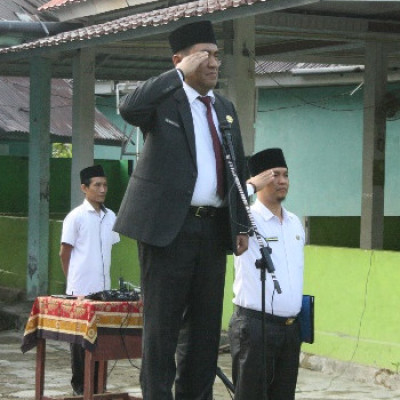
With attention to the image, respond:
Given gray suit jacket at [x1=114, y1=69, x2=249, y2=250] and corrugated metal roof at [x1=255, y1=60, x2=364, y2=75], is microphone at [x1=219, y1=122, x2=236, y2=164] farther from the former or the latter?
corrugated metal roof at [x1=255, y1=60, x2=364, y2=75]

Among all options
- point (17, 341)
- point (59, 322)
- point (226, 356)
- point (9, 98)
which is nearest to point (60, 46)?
point (17, 341)

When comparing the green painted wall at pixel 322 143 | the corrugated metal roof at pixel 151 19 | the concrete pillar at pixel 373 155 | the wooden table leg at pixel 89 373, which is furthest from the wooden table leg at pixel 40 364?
the green painted wall at pixel 322 143

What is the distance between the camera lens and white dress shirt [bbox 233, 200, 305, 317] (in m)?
6.59

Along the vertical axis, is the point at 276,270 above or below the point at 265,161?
below

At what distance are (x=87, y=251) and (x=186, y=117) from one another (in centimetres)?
471

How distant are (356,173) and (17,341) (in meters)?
9.94

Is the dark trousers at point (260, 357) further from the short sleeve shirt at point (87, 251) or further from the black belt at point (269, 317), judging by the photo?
the short sleeve shirt at point (87, 251)

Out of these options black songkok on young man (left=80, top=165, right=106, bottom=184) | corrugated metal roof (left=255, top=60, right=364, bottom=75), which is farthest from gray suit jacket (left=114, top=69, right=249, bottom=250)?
corrugated metal roof (left=255, top=60, right=364, bottom=75)

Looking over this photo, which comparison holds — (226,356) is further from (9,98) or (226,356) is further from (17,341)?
(9,98)

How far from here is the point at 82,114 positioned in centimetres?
1593

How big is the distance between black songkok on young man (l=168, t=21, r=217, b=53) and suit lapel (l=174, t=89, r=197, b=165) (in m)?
0.20

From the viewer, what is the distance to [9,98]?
26141 millimetres

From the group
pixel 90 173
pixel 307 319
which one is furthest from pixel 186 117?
pixel 90 173

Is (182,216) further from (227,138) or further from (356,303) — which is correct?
(356,303)
